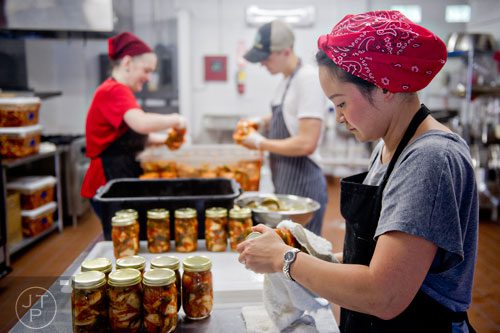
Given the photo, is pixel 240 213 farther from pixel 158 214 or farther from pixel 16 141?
pixel 16 141

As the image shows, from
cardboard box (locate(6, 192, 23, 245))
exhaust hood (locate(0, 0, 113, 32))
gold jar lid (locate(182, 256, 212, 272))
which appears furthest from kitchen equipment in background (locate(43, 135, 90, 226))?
gold jar lid (locate(182, 256, 212, 272))

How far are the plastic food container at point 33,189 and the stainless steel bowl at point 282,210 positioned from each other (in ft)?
10.2

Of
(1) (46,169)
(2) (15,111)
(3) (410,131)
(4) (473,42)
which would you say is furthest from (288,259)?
(4) (473,42)

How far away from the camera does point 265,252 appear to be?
1140 millimetres

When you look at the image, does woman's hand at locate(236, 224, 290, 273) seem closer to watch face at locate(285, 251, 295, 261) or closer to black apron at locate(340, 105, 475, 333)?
watch face at locate(285, 251, 295, 261)

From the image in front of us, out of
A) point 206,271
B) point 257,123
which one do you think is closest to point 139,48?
point 257,123

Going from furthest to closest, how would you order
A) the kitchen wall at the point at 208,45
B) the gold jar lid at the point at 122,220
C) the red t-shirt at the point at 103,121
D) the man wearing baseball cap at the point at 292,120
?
the kitchen wall at the point at 208,45, the red t-shirt at the point at 103,121, the man wearing baseball cap at the point at 292,120, the gold jar lid at the point at 122,220

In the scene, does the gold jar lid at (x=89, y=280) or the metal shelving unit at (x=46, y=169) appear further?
the metal shelving unit at (x=46, y=169)

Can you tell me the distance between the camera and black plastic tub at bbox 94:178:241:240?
1.82 m

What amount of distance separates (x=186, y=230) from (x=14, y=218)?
3170 millimetres

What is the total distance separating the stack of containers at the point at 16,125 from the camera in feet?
13.5

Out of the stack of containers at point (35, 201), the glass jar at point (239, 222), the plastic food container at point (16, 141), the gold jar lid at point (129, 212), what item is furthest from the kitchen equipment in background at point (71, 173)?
the glass jar at point (239, 222)

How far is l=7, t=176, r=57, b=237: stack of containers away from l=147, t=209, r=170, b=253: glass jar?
3.16 metres

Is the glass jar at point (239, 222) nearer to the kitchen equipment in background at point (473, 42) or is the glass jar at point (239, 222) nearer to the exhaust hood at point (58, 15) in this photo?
the exhaust hood at point (58, 15)
